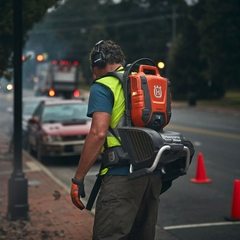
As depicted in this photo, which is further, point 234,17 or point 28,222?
point 234,17

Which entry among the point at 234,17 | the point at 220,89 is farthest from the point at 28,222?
the point at 220,89

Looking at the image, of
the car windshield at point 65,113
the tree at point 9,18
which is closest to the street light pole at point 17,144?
the tree at point 9,18

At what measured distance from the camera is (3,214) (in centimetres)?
812

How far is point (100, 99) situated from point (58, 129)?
10.4 m

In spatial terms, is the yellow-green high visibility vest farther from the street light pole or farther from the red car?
the red car

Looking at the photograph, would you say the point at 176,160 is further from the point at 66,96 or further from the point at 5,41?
the point at 66,96

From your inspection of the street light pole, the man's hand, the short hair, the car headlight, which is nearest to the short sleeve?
the short hair

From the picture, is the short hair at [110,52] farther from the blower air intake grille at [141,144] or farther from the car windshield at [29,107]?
the car windshield at [29,107]

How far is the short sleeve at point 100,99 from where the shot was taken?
4.16m

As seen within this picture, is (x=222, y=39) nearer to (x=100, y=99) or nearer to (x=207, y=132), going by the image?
(x=207, y=132)

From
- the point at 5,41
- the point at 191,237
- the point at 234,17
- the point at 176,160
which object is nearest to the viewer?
the point at 176,160

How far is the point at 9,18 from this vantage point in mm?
10203

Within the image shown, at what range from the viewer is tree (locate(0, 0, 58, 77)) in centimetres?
1018

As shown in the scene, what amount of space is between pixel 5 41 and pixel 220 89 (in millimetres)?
45298
